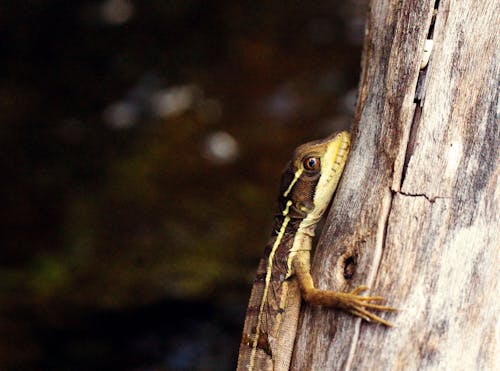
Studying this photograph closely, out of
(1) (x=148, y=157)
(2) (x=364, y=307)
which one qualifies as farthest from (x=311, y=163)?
(1) (x=148, y=157)

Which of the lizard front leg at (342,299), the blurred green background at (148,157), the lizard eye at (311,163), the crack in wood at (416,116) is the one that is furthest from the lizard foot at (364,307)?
the blurred green background at (148,157)

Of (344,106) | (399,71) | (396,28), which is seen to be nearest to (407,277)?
(399,71)

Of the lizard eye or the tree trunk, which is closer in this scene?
the tree trunk

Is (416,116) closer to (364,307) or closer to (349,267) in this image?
(349,267)

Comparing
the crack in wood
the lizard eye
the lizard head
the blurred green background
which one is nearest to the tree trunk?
the crack in wood

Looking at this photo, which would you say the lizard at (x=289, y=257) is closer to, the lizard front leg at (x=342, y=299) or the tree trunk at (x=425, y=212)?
the lizard front leg at (x=342, y=299)

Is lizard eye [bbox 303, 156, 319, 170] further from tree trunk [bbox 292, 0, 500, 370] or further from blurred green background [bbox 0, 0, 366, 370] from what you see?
blurred green background [bbox 0, 0, 366, 370]

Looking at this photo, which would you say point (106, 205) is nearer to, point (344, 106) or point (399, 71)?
point (344, 106)
